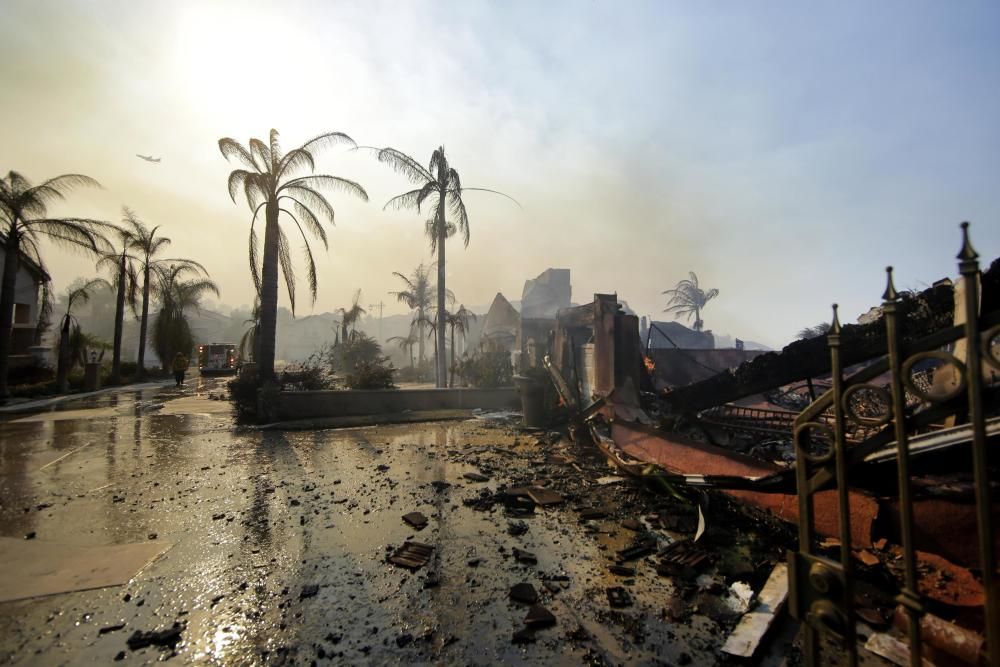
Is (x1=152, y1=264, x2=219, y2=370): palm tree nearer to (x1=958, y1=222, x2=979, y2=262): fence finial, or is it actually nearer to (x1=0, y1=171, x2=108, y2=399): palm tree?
(x1=0, y1=171, x2=108, y2=399): palm tree

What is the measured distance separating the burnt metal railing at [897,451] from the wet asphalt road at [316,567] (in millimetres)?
1472

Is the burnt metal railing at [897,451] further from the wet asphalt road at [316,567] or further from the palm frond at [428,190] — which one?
the palm frond at [428,190]

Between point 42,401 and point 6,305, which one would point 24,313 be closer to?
point 6,305

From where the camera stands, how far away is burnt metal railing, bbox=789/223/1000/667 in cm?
132

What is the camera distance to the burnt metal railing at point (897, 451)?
132 centimetres

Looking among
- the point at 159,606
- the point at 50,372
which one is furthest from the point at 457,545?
the point at 50,372

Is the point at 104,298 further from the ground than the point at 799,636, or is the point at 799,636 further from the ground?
the point at 104,298

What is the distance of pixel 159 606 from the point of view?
11.0 feet

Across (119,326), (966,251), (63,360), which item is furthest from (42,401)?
(966,251)

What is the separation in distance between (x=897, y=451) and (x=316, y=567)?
171 inches

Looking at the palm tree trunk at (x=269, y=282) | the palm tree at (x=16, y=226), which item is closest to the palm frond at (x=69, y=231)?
the palm tree at (x=16, y=226)

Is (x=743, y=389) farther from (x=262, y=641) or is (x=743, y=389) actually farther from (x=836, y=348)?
(x=262, y=641)

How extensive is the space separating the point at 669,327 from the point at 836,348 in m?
51.2

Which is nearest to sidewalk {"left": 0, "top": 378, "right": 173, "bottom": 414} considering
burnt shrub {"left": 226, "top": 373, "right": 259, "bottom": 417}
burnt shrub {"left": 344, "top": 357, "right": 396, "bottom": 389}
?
burnt shrub {"left": 226, "top": 373, "right": 259, "bottom": 417}
